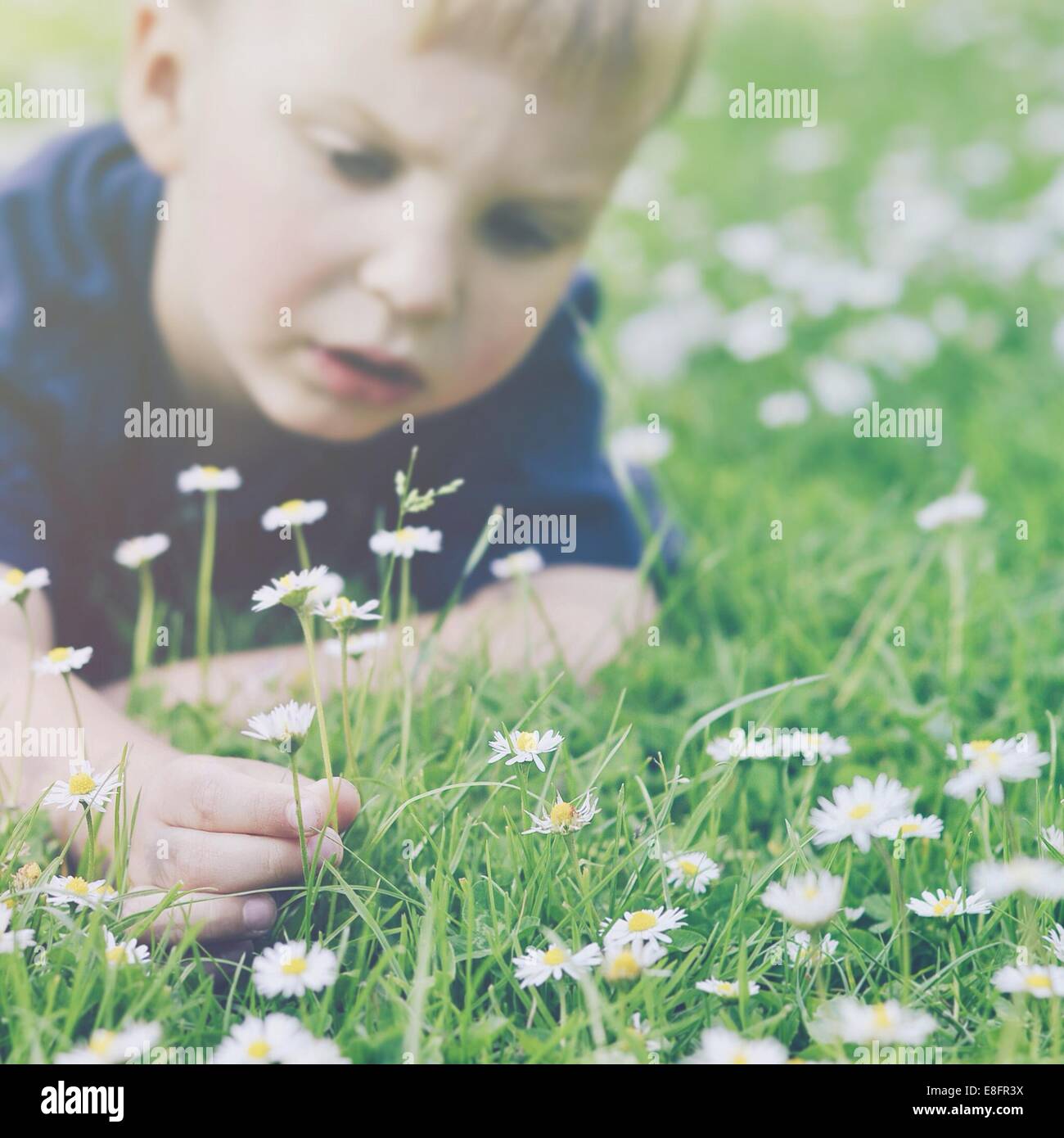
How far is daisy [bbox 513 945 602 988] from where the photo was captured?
A: 0.79m

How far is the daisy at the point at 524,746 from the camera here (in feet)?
2.92

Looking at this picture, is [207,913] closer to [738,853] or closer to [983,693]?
[738,853]

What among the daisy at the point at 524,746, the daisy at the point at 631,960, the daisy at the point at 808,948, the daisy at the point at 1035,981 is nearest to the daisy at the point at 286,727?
the daisy at the point at 524,746

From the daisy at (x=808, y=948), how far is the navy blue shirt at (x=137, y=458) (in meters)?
0.54

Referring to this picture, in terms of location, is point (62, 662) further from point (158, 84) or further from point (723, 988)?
point (158, 84)

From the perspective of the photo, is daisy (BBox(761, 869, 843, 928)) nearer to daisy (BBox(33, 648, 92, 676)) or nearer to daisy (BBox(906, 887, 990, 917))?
daisy (BBox(906, 887, 990, 917))

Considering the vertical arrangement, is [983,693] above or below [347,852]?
above

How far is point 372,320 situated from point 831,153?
1321mm

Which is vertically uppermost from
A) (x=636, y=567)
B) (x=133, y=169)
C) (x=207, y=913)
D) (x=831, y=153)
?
(x=831, y=153)

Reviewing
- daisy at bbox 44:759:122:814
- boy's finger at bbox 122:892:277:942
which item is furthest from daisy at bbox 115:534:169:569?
boy's finger at bbox 122:892:277:942

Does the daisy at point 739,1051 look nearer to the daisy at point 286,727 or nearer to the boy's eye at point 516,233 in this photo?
the daisy at point 286,727

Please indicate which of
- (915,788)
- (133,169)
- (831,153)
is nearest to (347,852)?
(915,788)

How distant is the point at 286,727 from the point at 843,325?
120cm

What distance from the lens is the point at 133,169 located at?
134 cm
